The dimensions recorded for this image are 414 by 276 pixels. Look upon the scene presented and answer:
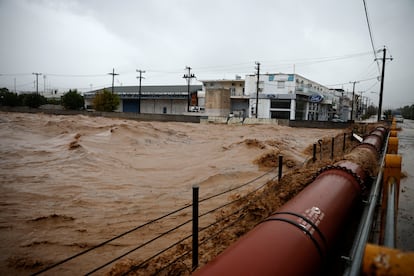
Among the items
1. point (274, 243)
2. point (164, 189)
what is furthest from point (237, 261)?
point (164, 189)

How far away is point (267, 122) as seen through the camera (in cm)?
3703

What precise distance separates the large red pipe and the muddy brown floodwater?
3.46 metres

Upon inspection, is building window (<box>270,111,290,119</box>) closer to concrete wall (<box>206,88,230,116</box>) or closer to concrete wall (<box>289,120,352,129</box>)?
concrete wall (<box>206,88,230,116</box>)

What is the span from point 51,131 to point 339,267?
78.2 ft

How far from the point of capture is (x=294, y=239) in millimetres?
2439

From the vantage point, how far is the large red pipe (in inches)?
83.2

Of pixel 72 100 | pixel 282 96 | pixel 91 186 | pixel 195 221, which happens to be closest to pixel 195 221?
pixel 195 221

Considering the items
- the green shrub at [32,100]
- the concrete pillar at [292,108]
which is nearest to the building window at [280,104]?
the concrete pillar at [292,108]

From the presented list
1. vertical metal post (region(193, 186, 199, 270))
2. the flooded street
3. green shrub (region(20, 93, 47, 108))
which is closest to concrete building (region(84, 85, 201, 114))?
green shrub (region(20, 93, 47, 108))

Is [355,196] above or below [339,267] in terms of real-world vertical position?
above

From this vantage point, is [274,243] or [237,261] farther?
[274,243]

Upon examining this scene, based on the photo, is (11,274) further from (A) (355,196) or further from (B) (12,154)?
(B) (12,154)

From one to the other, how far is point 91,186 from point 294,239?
863 centimetres

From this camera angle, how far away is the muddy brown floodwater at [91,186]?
5.60 meters
